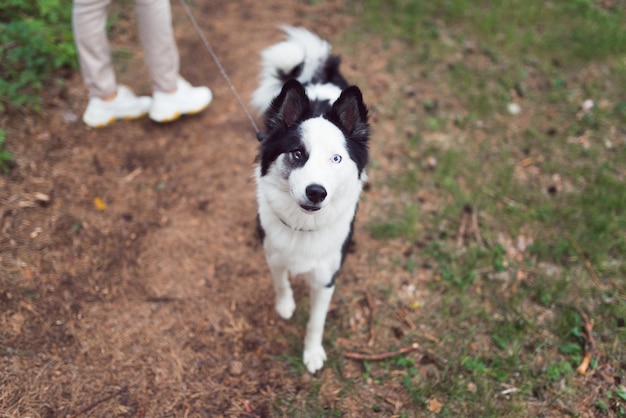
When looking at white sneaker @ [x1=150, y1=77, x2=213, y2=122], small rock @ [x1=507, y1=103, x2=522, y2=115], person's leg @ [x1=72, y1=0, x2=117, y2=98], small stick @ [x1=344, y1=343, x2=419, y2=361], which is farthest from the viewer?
small rock @ [x1=507, y1=103, x2=522, y2=115]

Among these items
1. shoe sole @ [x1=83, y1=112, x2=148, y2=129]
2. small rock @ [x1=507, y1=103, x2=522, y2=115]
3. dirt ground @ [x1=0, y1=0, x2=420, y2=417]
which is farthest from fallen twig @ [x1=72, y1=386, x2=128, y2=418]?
small rock @ [x1=507, y1=103, x2=522, y2=115]

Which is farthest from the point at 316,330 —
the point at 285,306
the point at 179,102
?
the point at 179,102

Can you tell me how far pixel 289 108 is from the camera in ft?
7.10

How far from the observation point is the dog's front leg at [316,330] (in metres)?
2.50

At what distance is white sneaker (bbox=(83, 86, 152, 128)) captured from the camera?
11.6 ft

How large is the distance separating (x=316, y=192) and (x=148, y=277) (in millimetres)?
1671

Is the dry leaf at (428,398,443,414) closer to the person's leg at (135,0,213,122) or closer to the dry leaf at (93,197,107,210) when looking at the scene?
the dry leaf at (93,197,107,210)

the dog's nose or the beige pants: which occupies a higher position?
the dog's nose

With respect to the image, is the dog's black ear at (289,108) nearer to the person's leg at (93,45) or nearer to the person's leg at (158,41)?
the person's leg at (158,41)

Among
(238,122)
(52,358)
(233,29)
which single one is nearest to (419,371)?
(52,358)

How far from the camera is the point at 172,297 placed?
2904 mm

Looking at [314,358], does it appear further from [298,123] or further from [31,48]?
[31,48]

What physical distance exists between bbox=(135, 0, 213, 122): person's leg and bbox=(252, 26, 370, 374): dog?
1561 millimetres

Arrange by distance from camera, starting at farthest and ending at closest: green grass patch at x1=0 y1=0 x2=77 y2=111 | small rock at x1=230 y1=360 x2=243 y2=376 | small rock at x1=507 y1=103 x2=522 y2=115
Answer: small rock at x1=507 y1=103 x2=522 y2=115 → green grass patch at x1=0 y1=0 x2=77 y2=111 → small rock at x1=230 y1=360 x2=243 y2=376
